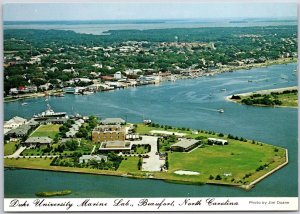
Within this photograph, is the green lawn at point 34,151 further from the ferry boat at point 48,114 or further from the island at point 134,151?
the ferry boat at point 48,114

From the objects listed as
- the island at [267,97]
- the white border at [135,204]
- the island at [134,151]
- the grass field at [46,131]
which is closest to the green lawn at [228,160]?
the island at [134,151]

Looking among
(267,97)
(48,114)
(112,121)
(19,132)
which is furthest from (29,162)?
(267,97)

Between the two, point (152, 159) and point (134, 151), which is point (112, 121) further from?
point (152, 159)

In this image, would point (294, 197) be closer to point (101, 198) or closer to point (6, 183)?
point (101, 198)

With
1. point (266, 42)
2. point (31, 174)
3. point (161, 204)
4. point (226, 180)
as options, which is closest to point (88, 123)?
point (31, 174)

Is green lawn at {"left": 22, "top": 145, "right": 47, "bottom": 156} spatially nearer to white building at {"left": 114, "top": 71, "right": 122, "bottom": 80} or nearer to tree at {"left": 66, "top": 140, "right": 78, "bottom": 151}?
tree at {"left": 66, "top": 140, "right": 78, "bottom": 151}

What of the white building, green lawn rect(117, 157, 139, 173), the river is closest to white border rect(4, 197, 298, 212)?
the river
